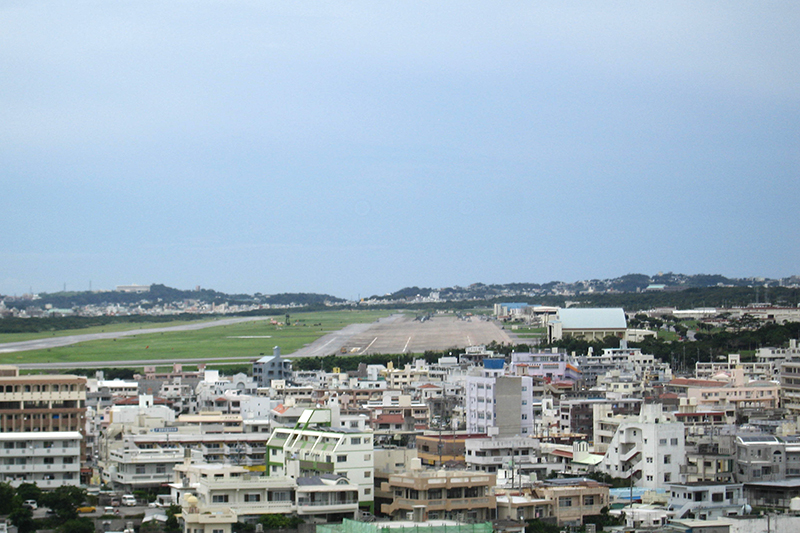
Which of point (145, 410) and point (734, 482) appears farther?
point (145, 410)

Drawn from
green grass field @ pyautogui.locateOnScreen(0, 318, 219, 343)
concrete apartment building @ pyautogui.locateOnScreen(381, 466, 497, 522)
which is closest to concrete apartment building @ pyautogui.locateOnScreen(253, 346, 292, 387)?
concrete apartment building @ pyautogui.locateOnScreen(381, 466, 497, 522)

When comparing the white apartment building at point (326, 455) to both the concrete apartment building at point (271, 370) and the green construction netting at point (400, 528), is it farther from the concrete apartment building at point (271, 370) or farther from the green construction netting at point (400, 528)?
the concrete apartment building at point (271, 370)

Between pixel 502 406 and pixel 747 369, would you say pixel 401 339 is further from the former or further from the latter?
pixel 502 406

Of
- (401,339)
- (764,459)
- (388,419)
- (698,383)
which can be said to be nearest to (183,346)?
(401,339)

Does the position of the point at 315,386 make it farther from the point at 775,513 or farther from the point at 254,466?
the point at 775,513

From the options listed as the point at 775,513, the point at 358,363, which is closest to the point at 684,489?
the point at 775,513

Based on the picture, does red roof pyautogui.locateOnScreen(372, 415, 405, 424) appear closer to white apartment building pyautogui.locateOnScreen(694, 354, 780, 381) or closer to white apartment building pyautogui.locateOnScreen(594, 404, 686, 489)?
white apartment building pyautogui.locateOnScreen(594, 404, 686, 489)
